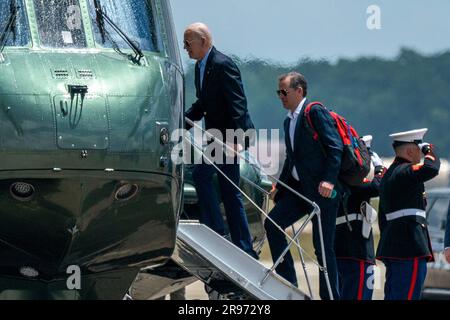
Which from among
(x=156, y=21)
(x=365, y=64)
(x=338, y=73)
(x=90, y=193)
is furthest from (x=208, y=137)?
(x=365, y=64)

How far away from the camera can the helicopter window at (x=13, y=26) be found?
1037cm

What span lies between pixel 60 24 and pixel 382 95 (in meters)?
21.7

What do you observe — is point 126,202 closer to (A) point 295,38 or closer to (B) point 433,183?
(A) point 295,38

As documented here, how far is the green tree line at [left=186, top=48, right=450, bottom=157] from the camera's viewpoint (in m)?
22.8

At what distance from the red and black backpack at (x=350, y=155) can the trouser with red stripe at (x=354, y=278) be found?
101cm

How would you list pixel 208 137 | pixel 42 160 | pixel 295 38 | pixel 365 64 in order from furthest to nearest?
pixel 365 64 < pixel 295 38 < pixel 208 137 < pixel 42 160

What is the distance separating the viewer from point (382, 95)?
31797 millimetres

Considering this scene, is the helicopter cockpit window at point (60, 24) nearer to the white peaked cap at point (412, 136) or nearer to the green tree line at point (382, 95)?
the white peaked cap at point (412, 136)

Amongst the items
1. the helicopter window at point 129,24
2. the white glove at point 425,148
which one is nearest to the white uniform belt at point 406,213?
the white glove at point 425,148

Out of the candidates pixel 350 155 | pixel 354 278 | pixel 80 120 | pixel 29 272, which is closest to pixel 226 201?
pixel 350 155

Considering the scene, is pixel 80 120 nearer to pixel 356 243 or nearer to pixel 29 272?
pixel 29 272

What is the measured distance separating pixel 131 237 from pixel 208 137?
6.13ft

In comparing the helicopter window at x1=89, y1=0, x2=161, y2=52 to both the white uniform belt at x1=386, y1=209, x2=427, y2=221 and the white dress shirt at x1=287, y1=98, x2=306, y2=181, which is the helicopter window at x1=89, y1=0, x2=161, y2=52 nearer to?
the white dress shirt at x1=287, y1=98, x2=306, y2=181
